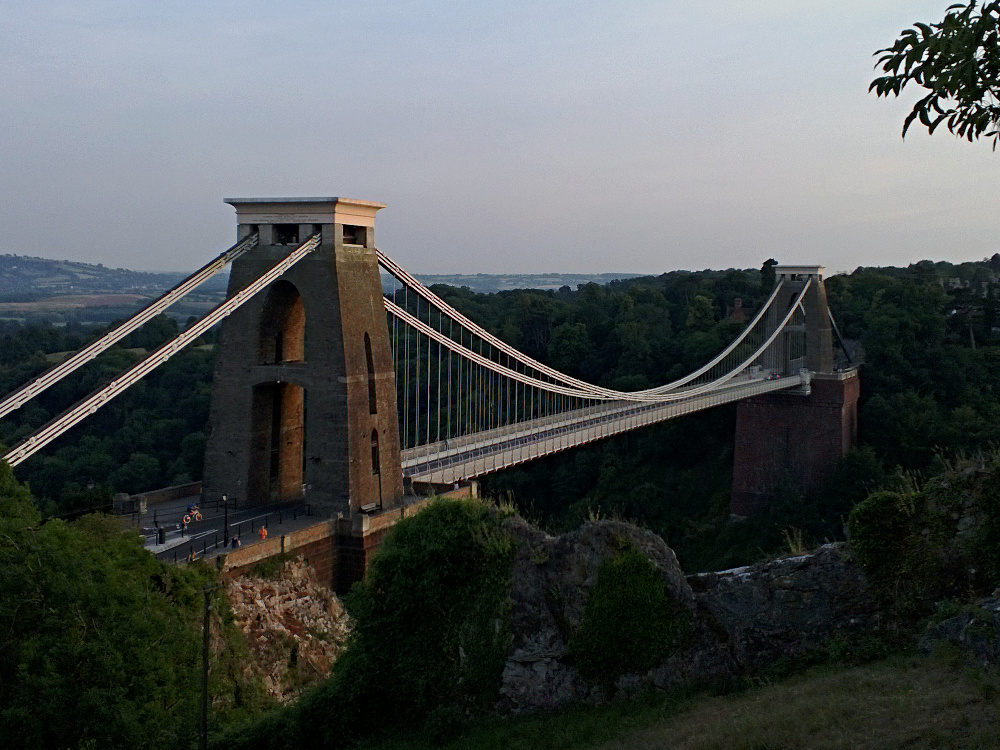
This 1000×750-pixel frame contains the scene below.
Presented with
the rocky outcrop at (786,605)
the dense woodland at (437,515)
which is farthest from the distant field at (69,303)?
the rocky outcrop at (786,605)

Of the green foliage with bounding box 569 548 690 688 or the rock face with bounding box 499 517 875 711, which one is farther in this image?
the green foliage with bounding box 569 548 690 688

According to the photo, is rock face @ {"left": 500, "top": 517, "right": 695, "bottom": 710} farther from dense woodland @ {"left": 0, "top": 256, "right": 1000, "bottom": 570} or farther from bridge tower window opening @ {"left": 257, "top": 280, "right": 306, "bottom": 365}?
dense woodland @ {"left": 0, "top": 256, "right": 1000, "bottom": 570}

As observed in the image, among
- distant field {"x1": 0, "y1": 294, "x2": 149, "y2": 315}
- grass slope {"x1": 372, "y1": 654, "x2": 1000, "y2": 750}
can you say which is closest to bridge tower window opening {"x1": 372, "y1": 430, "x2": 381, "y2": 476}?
grass slope {"x1": 372, "y1": 654, "x2": 1000, "y2": 750}

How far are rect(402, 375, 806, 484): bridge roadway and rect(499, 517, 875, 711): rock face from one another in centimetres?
924

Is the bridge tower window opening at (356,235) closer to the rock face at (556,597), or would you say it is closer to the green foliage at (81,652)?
the green foliage at (81,652)

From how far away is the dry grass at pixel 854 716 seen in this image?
6570mm

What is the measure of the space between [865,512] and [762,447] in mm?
29198

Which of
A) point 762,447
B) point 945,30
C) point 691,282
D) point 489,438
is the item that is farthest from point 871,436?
point 945,30

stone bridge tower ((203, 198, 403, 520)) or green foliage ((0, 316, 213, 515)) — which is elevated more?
stone bridge tower ((203, 198, 403, 520))

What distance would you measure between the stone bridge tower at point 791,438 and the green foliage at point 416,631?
91.5 feet

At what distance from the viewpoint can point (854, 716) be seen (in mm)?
7152

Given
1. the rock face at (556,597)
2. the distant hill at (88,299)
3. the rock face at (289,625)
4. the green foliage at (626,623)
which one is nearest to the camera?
the green foliage at (626,623)

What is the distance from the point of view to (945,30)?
15.9 ft

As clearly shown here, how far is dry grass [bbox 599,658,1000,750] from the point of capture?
6.57m
